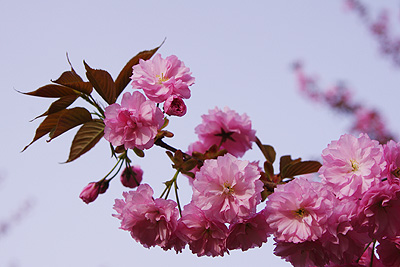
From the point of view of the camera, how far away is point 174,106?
0.88 m

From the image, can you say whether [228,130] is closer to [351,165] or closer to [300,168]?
[300,168]

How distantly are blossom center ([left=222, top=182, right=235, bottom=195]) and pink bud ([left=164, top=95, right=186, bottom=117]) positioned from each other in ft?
0.56

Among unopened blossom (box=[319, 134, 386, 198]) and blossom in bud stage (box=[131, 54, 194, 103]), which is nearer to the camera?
unopened blossom (box=[319, 134, 386, 198])

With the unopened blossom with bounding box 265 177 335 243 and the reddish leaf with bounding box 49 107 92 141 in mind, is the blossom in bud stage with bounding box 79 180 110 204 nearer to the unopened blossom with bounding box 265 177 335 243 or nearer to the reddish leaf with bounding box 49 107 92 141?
the reddish leaf with bounding box 49 107 92 141

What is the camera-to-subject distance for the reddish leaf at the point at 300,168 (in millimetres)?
1058

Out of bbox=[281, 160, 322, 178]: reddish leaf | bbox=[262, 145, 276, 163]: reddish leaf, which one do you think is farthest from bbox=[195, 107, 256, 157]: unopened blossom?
bbox=[281, 160, 322, 178]: reddish leaf

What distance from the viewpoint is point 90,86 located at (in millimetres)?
962

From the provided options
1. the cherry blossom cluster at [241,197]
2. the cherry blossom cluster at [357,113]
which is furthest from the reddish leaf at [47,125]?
the cherry blossom cluster at [357,113]

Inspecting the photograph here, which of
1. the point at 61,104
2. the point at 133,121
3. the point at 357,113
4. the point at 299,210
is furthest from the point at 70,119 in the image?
the point at 357,113

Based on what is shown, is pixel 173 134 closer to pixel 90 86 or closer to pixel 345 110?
pixel 90 86

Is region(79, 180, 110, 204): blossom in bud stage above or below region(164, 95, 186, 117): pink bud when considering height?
below

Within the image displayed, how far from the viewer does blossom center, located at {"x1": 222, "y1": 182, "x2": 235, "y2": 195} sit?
2.63 ft

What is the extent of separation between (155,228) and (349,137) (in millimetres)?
410

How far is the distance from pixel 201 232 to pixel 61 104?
408 mm
